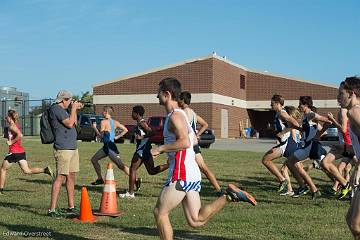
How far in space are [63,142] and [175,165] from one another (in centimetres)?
331

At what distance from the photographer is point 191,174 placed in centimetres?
555

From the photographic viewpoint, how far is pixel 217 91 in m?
46.8

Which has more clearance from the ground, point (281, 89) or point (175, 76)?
point (175, 76)

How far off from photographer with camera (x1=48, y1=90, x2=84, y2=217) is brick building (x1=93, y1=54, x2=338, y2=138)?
123 ft

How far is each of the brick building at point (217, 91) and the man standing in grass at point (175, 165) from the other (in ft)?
131

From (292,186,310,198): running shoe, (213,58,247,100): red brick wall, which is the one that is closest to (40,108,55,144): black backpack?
(292,186,310,198): running shoe

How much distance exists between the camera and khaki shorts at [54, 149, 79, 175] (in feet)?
27.2

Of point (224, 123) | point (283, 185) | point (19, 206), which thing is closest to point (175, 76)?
point (224, 123)

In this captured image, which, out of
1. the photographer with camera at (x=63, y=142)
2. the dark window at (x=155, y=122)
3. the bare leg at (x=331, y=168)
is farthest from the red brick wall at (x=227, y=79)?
the photographer with camera at (x=63, y=142)

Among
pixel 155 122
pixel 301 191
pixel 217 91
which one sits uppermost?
pixel 217 91

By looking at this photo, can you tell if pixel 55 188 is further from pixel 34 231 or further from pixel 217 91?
pixel 217 91

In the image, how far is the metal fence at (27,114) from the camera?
53.1 meters

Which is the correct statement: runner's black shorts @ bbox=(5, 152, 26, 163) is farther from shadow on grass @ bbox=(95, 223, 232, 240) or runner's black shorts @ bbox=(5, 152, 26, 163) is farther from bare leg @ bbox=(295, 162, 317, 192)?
bare leg @ bbox=(295, 162, 317, 192)

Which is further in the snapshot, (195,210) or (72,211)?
(72,211)
